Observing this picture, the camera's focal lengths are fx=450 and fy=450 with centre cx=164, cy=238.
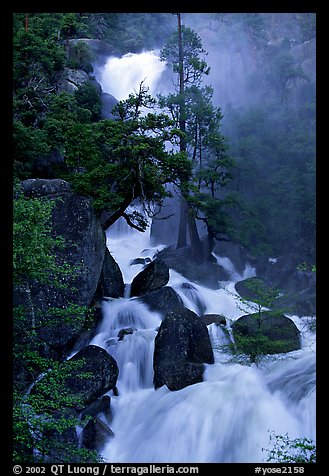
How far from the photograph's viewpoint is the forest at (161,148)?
268 inches

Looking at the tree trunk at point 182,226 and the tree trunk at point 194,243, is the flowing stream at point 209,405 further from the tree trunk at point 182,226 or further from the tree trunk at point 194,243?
the tree trunk at point 182,226

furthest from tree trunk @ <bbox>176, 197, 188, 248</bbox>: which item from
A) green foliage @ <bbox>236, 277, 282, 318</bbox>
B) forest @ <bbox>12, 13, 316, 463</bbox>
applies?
green foliage @ <bbox>236, 277, 282, 318</bbox>

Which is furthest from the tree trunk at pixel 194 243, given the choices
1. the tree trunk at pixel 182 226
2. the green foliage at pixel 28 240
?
the green foliage at pixel 28 240

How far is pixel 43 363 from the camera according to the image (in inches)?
233

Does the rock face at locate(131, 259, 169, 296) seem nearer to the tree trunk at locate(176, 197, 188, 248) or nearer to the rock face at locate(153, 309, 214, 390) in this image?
the rock face at locate(153, 309, 214, 390)

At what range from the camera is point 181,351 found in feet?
31.7

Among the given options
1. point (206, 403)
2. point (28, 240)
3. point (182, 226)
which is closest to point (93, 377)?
point (206, 403)

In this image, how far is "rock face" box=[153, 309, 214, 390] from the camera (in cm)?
944

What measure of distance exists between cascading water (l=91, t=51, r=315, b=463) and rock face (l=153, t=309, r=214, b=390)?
0.22 meters

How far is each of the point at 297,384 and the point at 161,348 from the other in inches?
114

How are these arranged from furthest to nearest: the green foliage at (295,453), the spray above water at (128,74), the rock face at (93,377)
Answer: the spray above water at (128,74) < the rock face at (93,377) < the green foliage at (295,453)

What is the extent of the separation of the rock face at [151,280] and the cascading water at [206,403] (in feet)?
3.90
